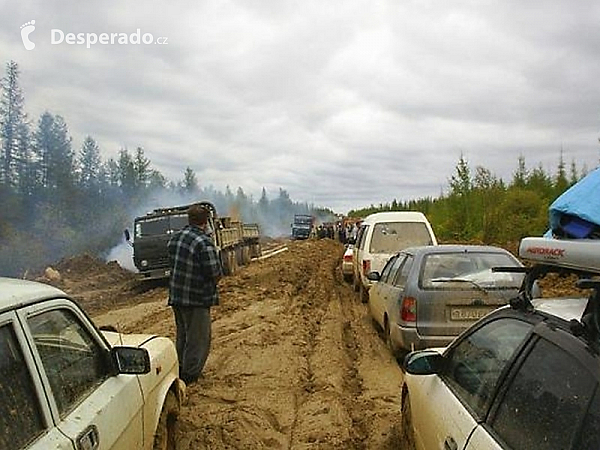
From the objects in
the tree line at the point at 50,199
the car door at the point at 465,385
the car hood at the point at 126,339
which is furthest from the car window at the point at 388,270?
the tree line at the point at 50,199

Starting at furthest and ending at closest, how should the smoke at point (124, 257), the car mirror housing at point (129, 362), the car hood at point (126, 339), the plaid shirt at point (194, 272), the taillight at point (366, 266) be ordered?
the smoke at point (124, 257), the taillight at point (366, 266), the plaid shirt at point (194, 272), the car hood at point (126, 339), the car mirror housing at point (129, 362)

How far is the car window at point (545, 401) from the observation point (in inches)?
83.0

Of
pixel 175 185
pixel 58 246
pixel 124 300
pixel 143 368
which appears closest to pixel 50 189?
pixel 58 246

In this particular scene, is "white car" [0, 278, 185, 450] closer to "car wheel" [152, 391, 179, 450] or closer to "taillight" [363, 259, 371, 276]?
"car wheel" [152, 391, 179, 450]

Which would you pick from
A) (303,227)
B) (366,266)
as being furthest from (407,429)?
(303,227)

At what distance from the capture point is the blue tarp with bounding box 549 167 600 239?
238cm

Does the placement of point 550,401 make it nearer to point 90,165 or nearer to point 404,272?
point 404,272

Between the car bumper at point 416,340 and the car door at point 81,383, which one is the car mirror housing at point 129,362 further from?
the car bumper at point 416,340

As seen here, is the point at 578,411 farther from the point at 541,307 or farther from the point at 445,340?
the point at 445,340

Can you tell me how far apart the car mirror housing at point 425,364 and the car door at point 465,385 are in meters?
0.06

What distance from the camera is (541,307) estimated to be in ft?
9.30

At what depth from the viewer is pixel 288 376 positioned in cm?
734

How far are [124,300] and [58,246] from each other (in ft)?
80.4

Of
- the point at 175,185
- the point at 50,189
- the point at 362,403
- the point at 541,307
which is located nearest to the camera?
the point at 541,307
